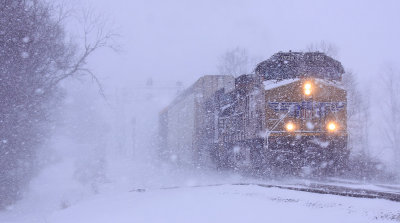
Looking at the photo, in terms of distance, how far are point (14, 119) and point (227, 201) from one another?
9232 mm

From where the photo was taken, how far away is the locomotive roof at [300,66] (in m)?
10.8

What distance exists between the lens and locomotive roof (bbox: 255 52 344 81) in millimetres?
10797

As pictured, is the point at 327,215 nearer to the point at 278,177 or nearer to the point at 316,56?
→ the point at 278,177

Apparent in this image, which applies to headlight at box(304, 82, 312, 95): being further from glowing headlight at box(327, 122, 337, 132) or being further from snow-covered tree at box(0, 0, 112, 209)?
snow-covered tree at box(0, 0, 112, 209)

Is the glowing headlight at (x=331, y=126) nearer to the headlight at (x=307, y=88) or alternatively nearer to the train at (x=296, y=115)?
the train at (x=296, y=115)

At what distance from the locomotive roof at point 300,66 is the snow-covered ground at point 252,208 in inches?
197

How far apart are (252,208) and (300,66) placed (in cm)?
676

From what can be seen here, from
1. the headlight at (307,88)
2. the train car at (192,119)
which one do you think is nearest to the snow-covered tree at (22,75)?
the train car at (192,119)

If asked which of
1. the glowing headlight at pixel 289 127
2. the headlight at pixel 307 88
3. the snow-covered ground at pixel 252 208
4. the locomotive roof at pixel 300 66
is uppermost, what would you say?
the locomotive roof at pixel 300 66

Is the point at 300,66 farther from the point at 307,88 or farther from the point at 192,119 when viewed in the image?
the point at 192,119

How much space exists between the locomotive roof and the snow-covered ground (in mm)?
5014

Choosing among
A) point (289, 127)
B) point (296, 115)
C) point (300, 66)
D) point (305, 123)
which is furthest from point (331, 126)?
point (300, 66)

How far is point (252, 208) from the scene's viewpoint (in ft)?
16.2

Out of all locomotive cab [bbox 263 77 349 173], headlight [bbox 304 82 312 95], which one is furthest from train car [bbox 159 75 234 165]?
headlight [bbox 304 82 312 95]
